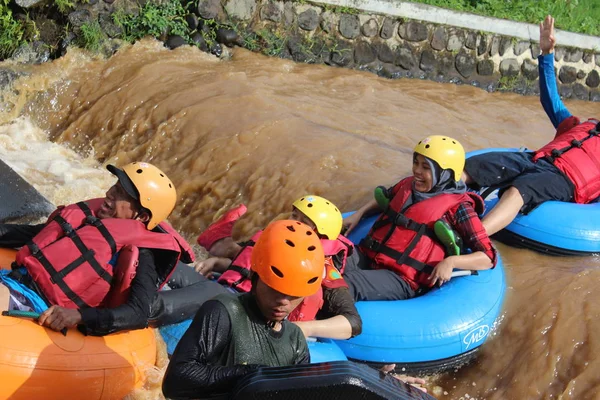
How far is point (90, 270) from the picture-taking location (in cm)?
341

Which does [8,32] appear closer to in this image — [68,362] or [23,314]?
[23,314]

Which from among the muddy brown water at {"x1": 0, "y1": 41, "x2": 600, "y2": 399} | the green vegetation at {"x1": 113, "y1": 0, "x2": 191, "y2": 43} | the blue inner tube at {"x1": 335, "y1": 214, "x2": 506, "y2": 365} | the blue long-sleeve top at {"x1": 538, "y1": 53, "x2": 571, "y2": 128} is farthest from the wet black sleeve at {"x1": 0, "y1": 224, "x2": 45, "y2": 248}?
the green vegetation at {"x1": 113, "y1": 0, "x2": 191, "y2": 43}

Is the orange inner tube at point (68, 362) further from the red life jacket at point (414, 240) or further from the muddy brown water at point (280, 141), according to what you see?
the muddy brown water at point (280, 141)

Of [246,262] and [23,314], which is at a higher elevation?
[23,314]

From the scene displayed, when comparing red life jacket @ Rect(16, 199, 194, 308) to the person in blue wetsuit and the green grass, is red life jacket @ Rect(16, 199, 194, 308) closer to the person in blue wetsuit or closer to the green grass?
the person in blue wetsuit

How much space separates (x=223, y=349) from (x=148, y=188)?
58.4 inches

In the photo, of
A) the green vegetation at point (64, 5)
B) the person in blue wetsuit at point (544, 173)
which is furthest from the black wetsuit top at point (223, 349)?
the green vegetation at point (64, 5)

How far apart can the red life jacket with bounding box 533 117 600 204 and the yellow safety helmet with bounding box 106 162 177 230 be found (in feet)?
10.2

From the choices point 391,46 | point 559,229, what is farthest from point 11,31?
point 559,229

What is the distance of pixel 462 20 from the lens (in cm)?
1023

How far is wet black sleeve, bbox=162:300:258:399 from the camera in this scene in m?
2.14

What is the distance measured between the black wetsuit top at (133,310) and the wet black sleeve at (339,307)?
964 mm

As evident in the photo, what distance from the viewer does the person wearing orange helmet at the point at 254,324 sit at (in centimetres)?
216

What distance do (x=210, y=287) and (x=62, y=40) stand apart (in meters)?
5.64
